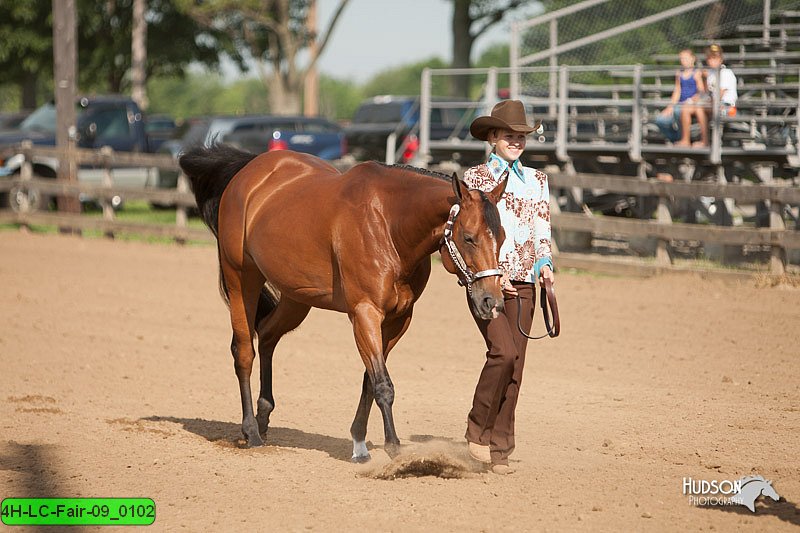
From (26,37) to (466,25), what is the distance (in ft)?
48.6

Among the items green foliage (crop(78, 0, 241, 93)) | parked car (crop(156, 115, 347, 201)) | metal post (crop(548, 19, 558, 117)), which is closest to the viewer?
metal post (crop(548, 19, 558, 117))

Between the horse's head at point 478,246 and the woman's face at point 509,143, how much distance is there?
15.3 inches

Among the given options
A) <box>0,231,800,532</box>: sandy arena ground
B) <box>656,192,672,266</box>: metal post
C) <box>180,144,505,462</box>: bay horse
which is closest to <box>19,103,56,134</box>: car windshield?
<box>0,231,800,532</box>: sandy arena ground

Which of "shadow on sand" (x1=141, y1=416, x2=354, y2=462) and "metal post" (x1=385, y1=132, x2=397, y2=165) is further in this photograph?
"metal post" (x1=385, y1=132, x2=397, y2=165)

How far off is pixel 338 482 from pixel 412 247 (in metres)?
1.32

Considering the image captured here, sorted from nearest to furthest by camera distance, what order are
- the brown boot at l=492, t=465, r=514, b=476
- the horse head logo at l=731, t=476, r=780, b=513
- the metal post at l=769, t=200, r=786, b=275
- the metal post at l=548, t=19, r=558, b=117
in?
the horse head logo at l=731, t=476, r=780, b=513 < the brown boot at l=492, t=465, r=514, b=476 < the metal post at l=769, t=200, r=786, b=275 < the metal post at l=548, t=19, r=558, b=117

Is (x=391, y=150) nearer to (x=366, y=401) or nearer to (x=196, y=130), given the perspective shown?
(x=196, y=130)

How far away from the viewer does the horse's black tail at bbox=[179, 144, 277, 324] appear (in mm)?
7328

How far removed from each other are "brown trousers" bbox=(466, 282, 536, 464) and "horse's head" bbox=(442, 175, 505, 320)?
0.33 metres

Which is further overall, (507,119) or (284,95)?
(284,95)

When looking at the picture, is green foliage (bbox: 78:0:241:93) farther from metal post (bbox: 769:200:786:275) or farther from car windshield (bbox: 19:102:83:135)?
metal post (bbox: 769:200:786:275)

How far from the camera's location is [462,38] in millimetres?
35188

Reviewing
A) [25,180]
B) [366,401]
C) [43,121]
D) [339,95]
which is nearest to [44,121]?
[43,121]

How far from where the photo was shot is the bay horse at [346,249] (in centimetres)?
528
